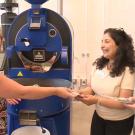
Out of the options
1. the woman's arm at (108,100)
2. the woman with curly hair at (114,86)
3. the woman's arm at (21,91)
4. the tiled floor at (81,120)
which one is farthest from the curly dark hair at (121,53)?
the tiled floor at (81,120)

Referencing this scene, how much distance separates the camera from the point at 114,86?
191 cm

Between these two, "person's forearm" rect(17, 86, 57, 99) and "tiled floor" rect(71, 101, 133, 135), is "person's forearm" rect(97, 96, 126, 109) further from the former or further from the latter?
"tiled floor" rect(71, 101, 133, 135)

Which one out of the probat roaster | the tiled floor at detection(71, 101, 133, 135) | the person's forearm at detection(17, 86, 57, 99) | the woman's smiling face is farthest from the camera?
A: the tiled floor at detection(71, 101, 133, 135)

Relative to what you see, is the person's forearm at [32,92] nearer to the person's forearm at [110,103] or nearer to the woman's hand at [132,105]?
the person's forearm at [110,103]

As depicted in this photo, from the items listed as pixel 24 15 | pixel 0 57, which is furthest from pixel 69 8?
pixel 24 15

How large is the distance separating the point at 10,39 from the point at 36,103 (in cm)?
68

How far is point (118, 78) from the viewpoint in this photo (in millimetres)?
1913

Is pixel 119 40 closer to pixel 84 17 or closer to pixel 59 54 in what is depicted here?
pixel 59 54

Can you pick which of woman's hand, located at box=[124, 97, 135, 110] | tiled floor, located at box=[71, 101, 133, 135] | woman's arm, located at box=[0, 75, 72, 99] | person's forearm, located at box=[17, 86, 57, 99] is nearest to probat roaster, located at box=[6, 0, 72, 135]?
woman's arm, located at box=[0, 75, 72, 99]

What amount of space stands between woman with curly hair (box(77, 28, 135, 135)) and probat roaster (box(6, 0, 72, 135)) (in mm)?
361

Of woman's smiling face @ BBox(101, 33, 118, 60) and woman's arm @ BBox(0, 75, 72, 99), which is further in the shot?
→ woman's smiling face @ BBox(101, 33, 118, 60)

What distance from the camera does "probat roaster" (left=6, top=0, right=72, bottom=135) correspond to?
2.31m

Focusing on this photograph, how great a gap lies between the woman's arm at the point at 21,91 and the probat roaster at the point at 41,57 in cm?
33

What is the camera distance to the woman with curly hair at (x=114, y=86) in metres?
1.91
